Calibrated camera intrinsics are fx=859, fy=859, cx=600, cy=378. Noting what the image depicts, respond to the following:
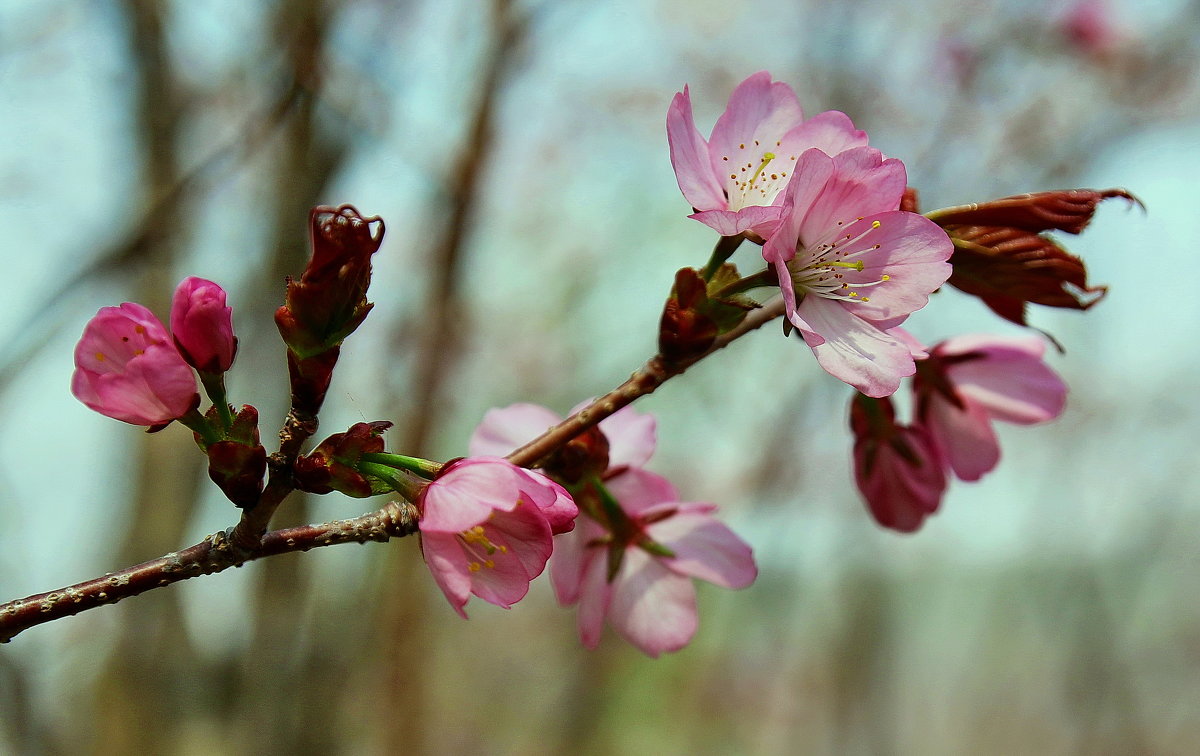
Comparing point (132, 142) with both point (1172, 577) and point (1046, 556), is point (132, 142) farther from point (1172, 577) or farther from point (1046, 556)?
point (1172, 577)

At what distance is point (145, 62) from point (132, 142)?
0.28 meters

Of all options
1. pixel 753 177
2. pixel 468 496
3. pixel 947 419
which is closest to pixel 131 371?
pixel 468 496

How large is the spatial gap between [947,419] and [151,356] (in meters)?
0.90

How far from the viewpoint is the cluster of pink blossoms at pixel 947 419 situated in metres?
1.04

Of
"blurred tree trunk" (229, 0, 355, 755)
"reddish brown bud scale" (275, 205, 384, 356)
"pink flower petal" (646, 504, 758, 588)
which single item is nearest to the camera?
"reddish brown bud scale" (275, 205, 384, 356)

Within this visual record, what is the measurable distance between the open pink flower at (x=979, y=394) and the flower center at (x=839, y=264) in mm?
339

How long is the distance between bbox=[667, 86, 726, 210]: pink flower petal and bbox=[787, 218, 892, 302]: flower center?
97 millimetres

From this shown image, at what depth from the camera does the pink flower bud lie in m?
0.66

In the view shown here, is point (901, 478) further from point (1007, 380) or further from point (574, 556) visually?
point (574, 556)

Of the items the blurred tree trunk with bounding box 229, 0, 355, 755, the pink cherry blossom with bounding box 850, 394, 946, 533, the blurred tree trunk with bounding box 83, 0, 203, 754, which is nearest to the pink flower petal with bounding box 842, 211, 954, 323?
the pink cherry blossom with bounding box 850, 394, 946, 533

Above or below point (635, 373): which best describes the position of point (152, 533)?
above

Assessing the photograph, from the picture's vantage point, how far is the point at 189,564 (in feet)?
2.15

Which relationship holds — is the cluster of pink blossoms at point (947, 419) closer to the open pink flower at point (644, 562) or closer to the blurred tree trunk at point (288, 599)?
the open pink flower at point (644, 562)

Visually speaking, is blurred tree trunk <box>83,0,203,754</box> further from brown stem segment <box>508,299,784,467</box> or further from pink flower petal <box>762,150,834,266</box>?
pink flower petal <box>762,150,834,266</box>
